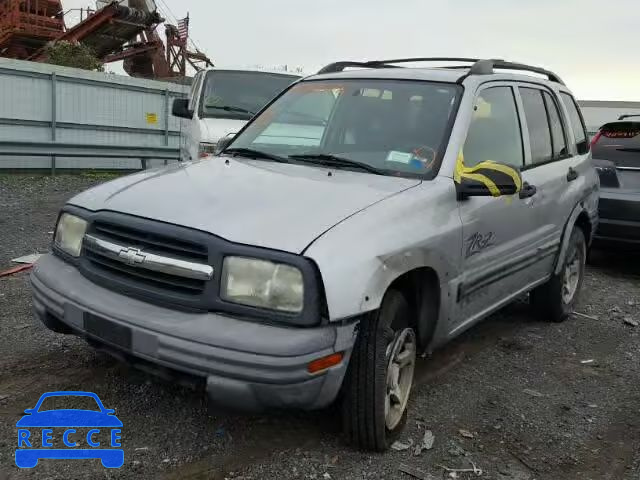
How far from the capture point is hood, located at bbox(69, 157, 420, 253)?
2613 mm

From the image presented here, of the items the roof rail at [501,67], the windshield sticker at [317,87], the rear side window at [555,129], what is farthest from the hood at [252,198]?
the rear side window at [555,129]

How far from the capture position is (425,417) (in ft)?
11.1

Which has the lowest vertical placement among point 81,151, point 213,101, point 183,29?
point 81,151

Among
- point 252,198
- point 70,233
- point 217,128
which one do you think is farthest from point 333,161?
point 217,128

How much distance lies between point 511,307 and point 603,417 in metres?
2.06

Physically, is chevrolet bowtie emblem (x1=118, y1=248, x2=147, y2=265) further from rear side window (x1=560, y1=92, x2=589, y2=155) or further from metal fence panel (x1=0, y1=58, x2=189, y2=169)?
metal fence panel (x1=0, y1=58, x2=189, y2=169)

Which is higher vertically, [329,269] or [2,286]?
[329,269]

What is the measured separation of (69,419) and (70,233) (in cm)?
90

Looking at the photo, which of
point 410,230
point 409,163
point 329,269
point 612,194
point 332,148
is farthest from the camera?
point 612,194

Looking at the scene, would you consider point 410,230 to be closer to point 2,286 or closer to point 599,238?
point 2,286

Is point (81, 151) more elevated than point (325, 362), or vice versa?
point (325, 362)

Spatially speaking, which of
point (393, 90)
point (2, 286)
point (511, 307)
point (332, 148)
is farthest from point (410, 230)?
point (2, 286)

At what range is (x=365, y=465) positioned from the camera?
2.85 metres

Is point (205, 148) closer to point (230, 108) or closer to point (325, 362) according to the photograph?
point (230, 108)
